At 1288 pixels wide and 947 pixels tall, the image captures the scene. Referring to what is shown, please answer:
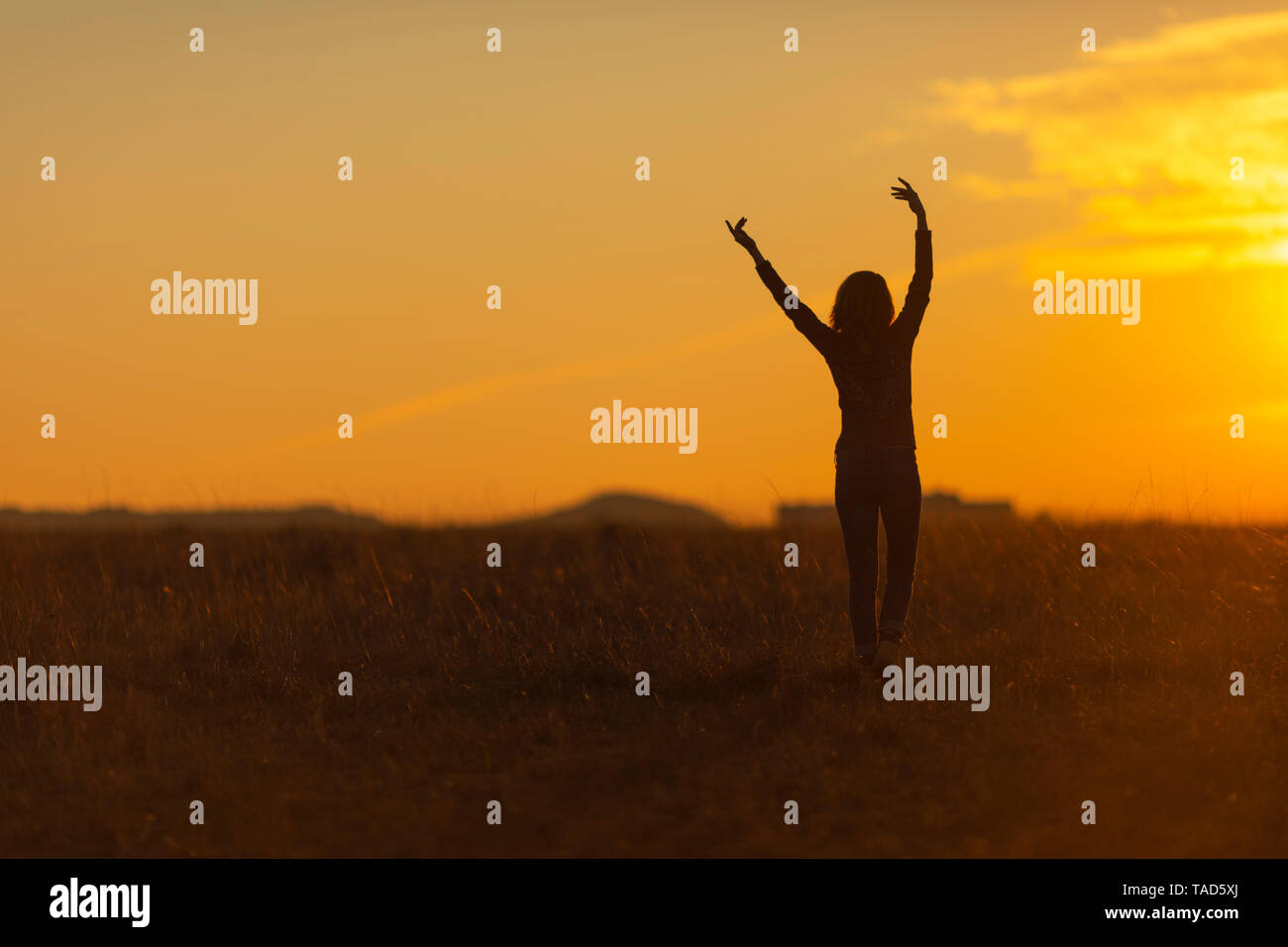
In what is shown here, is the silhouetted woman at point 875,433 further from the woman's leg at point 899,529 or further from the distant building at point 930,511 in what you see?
the distant building at point 930,511

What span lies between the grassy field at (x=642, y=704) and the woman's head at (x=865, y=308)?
2.34m

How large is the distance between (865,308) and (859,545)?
1.60 meters

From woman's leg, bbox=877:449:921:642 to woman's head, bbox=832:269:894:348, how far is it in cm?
84


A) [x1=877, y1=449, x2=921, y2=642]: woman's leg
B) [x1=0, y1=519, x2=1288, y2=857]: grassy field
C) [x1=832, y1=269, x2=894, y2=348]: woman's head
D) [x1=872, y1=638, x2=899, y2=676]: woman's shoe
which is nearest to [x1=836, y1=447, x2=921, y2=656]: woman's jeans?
[x1=877, y1=449, x2=921, y2=642]: woman's leg

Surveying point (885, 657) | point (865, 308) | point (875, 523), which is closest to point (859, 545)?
point (875, 523)

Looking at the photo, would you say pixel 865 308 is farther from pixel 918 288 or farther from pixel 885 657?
pixel 885 657

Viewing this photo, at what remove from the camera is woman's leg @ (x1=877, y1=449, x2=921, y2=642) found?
8.64 m

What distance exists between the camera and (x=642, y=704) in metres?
8.87

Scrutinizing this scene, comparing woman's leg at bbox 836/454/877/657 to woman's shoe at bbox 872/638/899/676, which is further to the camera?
woman's leg at bbox 836/454/877/657

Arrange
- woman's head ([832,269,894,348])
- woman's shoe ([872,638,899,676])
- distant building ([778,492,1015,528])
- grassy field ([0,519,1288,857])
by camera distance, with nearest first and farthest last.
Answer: grassy field ([0,519,1288,857]), woman's shoe ([872,638,899,676]), woman's head ([832,269,894,348]), distant building ([778,492,1015,528])

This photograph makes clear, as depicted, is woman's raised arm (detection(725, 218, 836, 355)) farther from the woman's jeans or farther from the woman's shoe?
the woman's shoe
